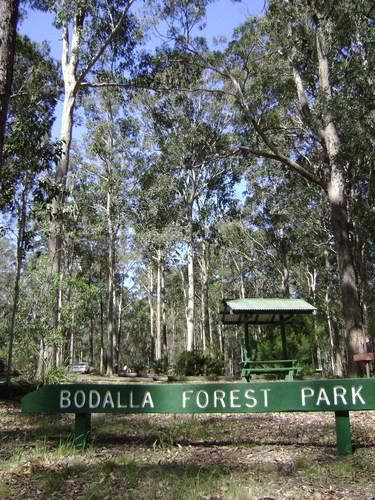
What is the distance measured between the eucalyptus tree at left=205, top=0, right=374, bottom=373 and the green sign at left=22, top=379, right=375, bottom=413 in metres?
7.50

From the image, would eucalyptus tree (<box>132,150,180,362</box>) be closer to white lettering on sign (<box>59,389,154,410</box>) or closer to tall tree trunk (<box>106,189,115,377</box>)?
tall tree trunk (<box>106,189,115,377</box>)

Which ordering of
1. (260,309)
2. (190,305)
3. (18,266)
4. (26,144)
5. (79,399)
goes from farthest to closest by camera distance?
(190,305) < (260,309) < (18,266) < (26,144) < (79,399)

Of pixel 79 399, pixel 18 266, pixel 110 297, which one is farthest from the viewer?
pixel 110 297

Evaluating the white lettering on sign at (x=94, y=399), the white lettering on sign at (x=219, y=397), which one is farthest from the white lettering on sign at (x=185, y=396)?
the white lettering on sign at (x=94, y=399)

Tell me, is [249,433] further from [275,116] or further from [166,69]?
[275,116]

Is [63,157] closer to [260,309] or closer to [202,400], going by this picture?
[260,309]

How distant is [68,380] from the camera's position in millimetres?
10070

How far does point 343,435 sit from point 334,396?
41 centimetres

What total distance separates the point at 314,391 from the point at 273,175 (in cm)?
2166

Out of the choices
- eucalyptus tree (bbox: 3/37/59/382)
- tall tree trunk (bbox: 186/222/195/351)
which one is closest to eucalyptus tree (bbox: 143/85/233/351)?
tall tree trunk (bbox: 186/222/195/351)

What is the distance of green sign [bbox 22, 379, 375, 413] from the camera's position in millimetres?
5113

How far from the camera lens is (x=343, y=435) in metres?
5.10

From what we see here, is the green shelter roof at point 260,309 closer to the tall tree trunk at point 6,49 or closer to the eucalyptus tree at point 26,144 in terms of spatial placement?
the eucalyptus tree at point 26,144

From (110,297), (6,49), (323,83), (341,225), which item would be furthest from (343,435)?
(110,297)
